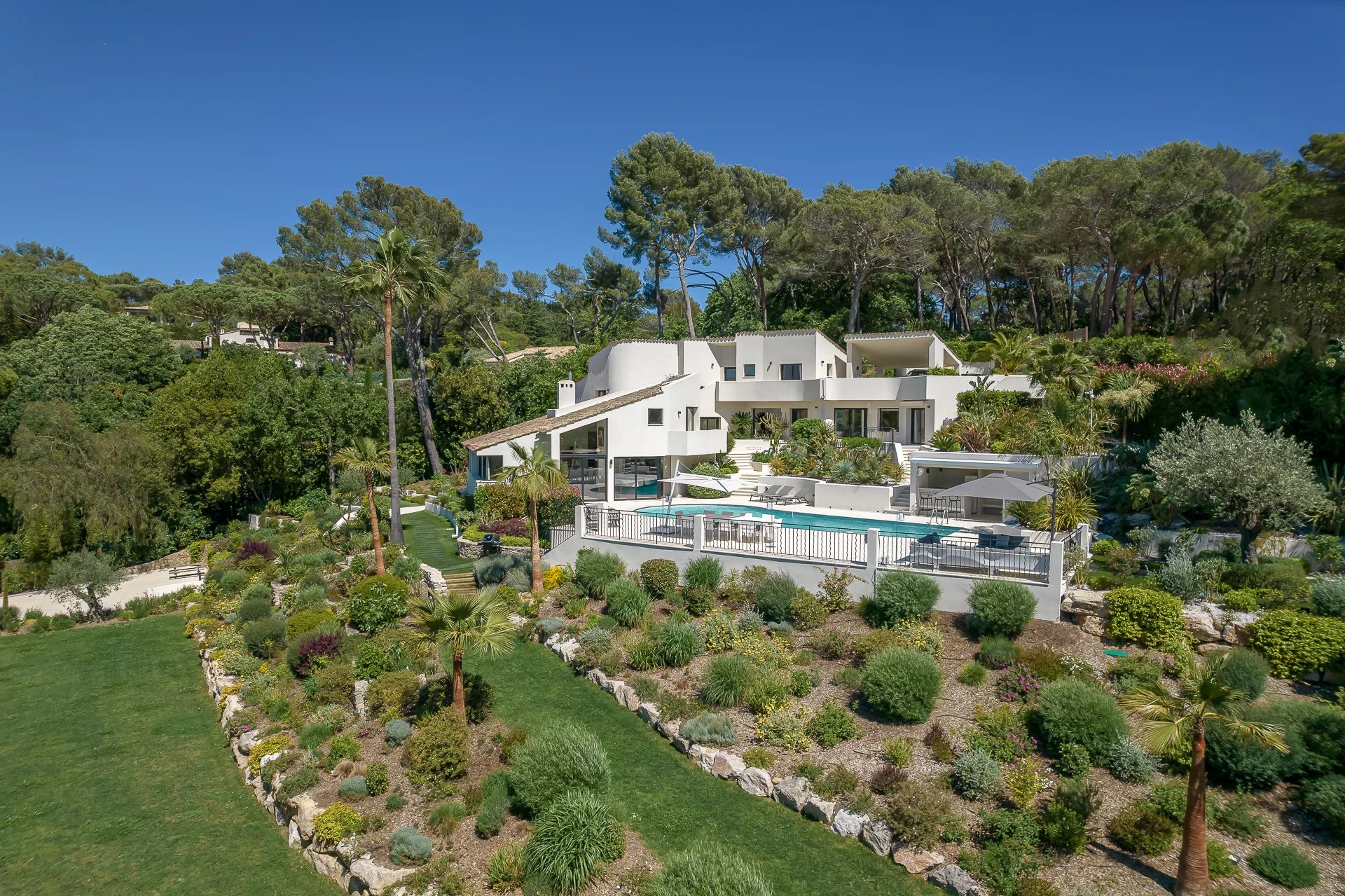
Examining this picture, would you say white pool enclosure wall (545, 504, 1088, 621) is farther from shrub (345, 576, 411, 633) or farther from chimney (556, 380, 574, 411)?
chimney (556, 380, 574, 411)

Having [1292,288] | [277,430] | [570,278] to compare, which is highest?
[570,278]

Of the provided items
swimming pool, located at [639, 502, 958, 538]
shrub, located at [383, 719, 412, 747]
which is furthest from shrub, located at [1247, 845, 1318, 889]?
shrub, located at [383, 719, 412, 747]

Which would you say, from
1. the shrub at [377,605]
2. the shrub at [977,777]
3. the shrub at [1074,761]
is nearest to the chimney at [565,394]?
the shrub at [377,605]

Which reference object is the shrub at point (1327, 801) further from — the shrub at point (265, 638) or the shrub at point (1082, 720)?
the shrub at point (265, 638)

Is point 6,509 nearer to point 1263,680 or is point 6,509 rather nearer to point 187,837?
point 187,837

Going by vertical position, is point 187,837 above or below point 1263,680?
below

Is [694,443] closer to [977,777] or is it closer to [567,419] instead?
[567,419]

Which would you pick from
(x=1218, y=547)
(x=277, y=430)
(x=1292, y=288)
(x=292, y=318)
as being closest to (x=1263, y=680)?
(x=1218, y=547)
